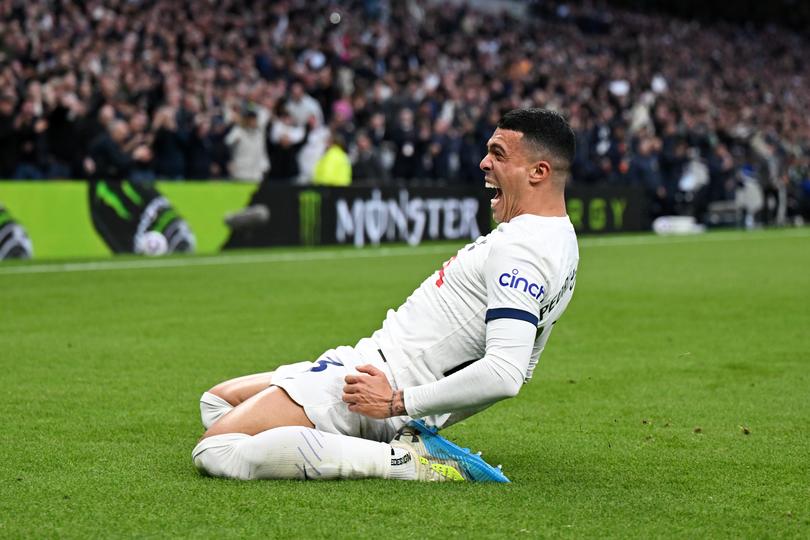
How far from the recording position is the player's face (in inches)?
192

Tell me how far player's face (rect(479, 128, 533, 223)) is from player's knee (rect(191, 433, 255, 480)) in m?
1.44

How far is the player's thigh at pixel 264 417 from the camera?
17.0ft

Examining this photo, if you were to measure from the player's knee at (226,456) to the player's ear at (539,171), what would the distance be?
5.18 feet

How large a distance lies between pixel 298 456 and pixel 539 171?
1506mm

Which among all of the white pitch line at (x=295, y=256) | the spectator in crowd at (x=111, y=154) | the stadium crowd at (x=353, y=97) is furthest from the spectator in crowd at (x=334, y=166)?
the spectator in crowd at (x=111, y=154)

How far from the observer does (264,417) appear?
17.0ft

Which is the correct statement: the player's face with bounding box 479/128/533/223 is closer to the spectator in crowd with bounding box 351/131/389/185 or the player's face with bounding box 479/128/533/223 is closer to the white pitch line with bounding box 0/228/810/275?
the white pitch line with bounding box 0/228/810/275

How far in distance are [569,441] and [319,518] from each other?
2122mm

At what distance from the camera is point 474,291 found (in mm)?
4969

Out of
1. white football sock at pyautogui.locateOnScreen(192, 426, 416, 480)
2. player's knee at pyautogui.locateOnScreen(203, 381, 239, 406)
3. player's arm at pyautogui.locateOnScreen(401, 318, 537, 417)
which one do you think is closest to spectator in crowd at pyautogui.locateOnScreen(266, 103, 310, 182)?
player's knee at pyautogui.locateOnScreen(203, 381, 239, 406)

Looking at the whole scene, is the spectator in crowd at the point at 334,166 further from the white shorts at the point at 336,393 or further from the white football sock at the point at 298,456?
the white football sock at the point at 298,456

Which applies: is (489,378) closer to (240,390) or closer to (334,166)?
(240,390)

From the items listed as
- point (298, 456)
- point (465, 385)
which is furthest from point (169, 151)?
point (465, 385)

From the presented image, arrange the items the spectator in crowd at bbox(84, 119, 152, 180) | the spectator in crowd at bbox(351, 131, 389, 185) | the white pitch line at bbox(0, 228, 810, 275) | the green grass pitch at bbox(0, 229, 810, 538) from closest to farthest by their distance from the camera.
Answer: the green grass pitch at bbox(0, 229, 810, 538) → the white pitch line at bbox(0, 228, 810, 275) → the spectator in crowd at bbox(84, 119, 152, 180) → the spectator in crowd at bbox(351, 131, 389, 185)
